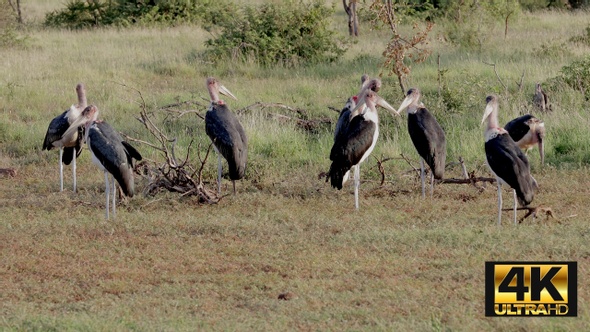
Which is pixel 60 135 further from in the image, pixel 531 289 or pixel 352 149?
pixel 531 289

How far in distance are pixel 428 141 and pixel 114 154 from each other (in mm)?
2697

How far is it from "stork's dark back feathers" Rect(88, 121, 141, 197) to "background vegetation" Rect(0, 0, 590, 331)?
0.98 ft

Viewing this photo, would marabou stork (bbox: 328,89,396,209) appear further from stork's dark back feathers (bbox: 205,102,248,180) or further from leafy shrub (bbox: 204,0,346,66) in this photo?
leafy shrub (bbox: 204,0,346,66)

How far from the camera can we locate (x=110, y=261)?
6527 millimetres

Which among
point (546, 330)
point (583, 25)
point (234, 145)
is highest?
point (583, 25)

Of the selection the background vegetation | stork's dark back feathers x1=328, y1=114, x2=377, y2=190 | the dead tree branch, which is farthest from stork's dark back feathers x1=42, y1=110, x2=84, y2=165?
the dead tree branch

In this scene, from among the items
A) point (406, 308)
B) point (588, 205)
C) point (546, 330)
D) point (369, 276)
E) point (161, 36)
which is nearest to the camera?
point (546, 330)

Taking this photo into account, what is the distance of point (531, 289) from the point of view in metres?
5.44

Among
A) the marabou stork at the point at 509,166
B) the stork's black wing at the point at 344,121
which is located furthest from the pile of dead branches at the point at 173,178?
the marabou stork at the point at 509,166

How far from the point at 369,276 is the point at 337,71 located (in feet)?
28.1

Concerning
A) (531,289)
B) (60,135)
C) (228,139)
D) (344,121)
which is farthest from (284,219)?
(60,135)

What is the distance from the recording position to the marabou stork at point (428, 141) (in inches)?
324

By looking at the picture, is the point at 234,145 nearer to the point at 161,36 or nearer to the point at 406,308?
the point at 406,308

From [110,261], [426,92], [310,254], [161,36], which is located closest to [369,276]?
[310,254]
